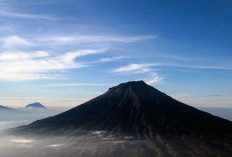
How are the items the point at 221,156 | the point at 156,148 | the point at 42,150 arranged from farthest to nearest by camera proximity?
1. the point at 42,150
2. the point at 156,148
3. the point at 221,156

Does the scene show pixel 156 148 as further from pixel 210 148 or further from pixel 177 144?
pixel 210 148

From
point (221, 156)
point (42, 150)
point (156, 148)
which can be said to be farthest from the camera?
point (42, 150)

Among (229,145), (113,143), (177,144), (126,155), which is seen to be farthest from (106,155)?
(229,145)

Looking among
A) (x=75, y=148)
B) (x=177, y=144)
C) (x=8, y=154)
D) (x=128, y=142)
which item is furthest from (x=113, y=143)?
(x=8, y=154)

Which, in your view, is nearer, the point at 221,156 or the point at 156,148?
the point at 221,156

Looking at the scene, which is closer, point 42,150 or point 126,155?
point 126,155

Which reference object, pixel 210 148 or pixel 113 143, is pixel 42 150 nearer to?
pixel 113 143

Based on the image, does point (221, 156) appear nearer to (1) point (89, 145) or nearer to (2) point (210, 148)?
(2) point (210, 148)

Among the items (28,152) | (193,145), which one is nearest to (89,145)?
(28,152)
